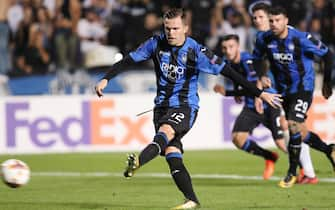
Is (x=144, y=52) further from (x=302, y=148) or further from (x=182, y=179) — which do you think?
(x=302, y=148)

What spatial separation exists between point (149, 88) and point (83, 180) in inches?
269

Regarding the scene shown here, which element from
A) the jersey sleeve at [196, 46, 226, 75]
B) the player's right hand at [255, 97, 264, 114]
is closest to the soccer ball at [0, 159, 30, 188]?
the jersey sleeve at [196, 46, 226, 75]

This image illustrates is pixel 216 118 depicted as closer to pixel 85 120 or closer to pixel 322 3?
pixel 85 120

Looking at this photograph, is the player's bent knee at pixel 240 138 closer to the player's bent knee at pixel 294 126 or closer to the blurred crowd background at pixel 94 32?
the player's bent knee at pixel 294 126

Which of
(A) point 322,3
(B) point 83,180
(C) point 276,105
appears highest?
(A) point 322,3

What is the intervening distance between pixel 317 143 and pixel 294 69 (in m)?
1.08

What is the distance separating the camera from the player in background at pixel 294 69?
36.7 ft

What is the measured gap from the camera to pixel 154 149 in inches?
340

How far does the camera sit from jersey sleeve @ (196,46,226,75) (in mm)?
8953

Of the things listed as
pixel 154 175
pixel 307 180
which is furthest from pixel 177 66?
pixel 154 175

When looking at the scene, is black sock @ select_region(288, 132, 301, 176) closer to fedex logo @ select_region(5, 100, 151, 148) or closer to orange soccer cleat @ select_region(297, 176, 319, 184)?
orange soccer cleat @ select_region(297, 176, 319, 184)

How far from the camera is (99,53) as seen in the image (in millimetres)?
19938

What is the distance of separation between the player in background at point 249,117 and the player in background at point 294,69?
1055 mm

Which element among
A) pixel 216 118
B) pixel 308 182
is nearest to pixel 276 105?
pixel 308 182
